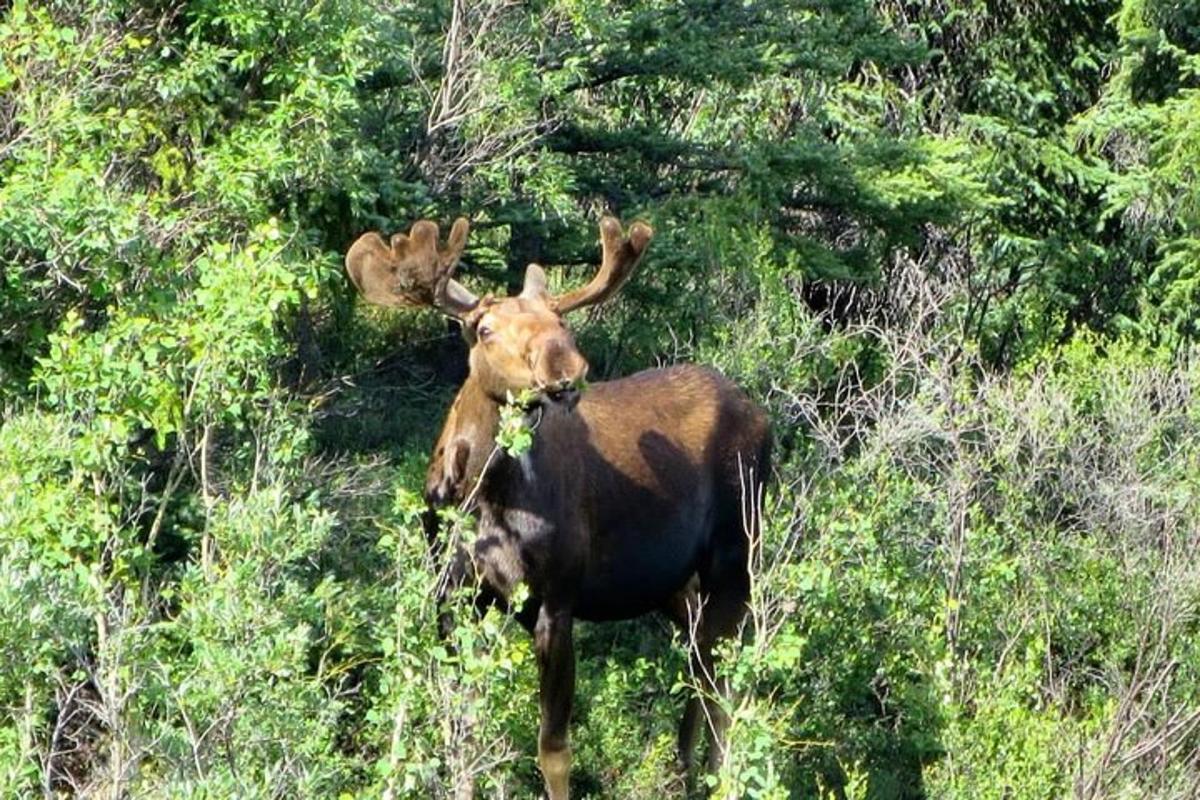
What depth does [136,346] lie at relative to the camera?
423 inches

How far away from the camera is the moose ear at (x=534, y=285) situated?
11102mm

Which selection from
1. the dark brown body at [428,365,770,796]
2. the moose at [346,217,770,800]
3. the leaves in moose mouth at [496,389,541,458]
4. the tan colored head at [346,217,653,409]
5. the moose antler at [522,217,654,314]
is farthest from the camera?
the moose antler at [522,217,654,314]

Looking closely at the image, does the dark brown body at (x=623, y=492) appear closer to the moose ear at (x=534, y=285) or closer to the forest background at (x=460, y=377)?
the forest background at (x=460, y=377)

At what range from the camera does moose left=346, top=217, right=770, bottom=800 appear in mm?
10805

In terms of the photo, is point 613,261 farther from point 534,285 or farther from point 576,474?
point 576,474

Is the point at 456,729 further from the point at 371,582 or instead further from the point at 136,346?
the point at 371,582

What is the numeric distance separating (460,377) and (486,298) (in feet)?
17.2

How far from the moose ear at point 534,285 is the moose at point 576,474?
12 mm

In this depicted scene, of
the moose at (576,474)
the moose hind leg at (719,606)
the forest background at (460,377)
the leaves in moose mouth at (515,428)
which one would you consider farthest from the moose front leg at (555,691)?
the leaves in moose mouth at (515,428)

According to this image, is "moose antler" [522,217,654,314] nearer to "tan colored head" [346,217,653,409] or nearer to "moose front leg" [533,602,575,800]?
"tan colored head" [346,217,653,409]

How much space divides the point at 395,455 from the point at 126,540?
4.66 metres

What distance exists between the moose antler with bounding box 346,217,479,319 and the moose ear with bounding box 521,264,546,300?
27 cm

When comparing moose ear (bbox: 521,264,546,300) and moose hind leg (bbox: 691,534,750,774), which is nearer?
moose ear (bbox: 521,264,546,300)

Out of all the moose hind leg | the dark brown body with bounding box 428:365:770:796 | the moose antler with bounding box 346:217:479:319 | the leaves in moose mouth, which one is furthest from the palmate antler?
the moose hind leg
